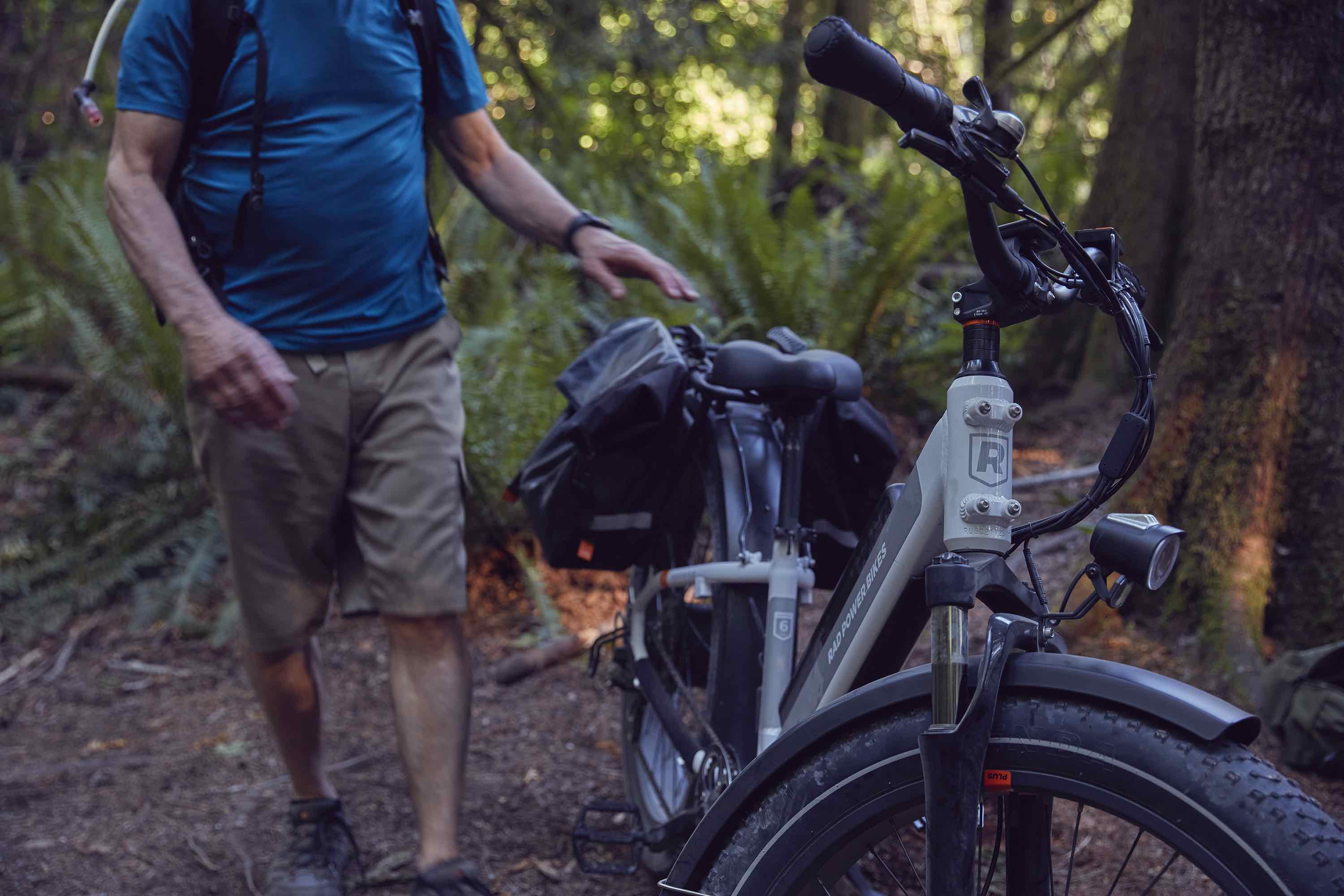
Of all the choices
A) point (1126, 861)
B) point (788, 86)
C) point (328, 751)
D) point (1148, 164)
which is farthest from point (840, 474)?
point (788, 86)

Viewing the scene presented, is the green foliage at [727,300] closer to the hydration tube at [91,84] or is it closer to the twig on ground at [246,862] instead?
the twig on ground at [246,862]

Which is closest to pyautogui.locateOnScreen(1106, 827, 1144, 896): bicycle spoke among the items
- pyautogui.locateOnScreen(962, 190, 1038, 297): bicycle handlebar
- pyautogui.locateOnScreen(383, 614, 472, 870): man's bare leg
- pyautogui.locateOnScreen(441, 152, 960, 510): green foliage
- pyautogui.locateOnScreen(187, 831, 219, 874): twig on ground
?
pyautogui.locateOnScreen(962, 190, 1038, 297): bicycle handlebar

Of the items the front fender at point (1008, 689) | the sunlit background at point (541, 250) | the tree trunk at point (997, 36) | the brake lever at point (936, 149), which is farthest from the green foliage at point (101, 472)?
the tree trunk at point (997, 36)

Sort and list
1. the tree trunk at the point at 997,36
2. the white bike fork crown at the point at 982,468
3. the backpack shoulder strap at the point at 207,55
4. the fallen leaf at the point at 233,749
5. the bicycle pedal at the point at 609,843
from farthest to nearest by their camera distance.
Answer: the tree trunk at the point at 997,36, the fallen leaf at the point at 233,749, the bicycle pedal at the point at 609,843, the backpack shoulder strap at the point at 207,55, the white bike fork crown at the point at 982,468

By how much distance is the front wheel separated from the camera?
49.1 inches

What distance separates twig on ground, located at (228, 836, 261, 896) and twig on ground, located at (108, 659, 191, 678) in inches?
66.5

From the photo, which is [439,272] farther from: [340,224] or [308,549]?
→ [308,549]

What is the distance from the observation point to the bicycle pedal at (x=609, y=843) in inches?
105

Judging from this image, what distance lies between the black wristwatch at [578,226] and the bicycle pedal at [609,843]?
146 centimetres

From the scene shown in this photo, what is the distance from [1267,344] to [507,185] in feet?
7.25

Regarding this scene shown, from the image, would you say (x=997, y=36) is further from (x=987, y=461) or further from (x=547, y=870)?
(x=987, y=461)

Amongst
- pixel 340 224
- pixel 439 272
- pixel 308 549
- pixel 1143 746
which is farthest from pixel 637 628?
pixel 1143 746


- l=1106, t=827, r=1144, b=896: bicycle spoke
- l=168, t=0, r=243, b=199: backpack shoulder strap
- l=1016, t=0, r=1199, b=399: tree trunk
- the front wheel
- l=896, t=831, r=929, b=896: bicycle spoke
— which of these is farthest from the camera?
l=1016, t=0, r=1199, b=399: tree trunk

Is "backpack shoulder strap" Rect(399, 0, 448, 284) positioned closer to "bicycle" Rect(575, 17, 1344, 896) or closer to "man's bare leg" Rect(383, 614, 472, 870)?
"man's bare leg" Rect(383, 614, 472, 870)
